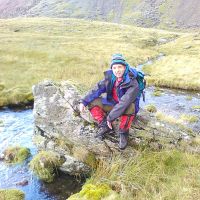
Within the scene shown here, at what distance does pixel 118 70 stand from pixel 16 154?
8911mm

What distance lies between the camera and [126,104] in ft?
42.9

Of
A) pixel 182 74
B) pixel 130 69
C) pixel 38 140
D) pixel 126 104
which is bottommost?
pixel 182 74

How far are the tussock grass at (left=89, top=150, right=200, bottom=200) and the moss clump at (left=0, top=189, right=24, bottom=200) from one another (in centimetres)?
321

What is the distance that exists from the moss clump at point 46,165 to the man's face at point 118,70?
5814 millimetres

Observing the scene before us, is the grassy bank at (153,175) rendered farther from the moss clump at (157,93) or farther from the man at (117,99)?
the moss clump at (157,93)

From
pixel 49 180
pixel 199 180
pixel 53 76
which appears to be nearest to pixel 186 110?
pixel 53 76

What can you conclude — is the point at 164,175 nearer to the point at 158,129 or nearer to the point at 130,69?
the point at 158,129

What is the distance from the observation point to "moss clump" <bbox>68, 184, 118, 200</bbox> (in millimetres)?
12820

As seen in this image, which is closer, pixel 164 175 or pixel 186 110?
pixel 164 175

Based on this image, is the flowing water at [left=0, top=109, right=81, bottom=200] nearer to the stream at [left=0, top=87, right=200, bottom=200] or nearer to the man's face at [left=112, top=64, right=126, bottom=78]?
the stream at [left=0, top=87, right=200, bottom=200]

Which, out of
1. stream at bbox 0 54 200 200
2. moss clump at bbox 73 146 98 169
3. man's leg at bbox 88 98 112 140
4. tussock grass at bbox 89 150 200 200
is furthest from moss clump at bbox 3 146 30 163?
man's leg at bbox 88 98 112 140

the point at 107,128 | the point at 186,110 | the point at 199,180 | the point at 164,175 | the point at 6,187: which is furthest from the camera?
the point at 186,110

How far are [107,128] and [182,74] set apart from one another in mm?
34645

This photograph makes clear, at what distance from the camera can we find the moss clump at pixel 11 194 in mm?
14359
